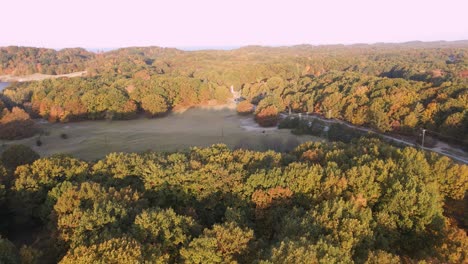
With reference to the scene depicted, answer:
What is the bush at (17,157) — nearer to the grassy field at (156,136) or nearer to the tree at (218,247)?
the grassy field at (156,136)

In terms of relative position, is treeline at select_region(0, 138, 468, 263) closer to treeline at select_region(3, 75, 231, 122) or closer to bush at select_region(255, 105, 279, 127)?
bush at select_region(255, 105, 279, 127)

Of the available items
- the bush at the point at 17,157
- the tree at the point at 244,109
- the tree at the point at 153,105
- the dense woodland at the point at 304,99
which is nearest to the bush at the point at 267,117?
the dense woodland at the point at 304,99

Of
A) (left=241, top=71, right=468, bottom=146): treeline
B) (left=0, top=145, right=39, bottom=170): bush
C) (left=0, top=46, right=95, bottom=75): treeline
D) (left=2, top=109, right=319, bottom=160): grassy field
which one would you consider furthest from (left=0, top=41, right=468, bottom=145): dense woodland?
(left=0, top=46, right=95, bottom=75): treeline

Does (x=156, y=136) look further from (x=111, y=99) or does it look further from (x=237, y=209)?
(x=237, y=209)

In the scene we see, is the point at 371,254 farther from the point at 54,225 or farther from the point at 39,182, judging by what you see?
the point at 39,182

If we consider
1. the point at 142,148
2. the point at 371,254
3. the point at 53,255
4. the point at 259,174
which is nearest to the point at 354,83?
the point at 142,148

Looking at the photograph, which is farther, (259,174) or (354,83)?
(354,83)
